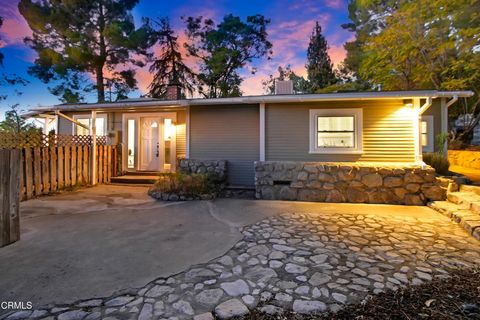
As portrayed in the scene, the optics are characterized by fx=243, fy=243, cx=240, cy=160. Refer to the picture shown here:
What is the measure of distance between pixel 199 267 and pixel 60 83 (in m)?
15.9

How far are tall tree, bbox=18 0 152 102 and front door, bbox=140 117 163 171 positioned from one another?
302 inches

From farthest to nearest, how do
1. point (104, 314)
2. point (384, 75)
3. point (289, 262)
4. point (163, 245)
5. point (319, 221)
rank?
point (384, 75)
point (319, 221)
point (163, 245)
point (289, 262)
point (104, 314)

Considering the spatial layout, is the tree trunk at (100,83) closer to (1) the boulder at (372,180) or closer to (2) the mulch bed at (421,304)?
(1) the boulder at (372,180)

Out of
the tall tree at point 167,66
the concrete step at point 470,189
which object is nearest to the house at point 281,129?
the concrete step at point 470,189

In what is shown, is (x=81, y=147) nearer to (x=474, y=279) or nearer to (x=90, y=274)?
(x=90, y=274)

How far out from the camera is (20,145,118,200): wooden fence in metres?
5.85

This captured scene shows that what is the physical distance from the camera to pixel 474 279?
2320 mm

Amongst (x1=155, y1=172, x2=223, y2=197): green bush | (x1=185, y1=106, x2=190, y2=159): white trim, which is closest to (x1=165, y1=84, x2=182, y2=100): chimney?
(x1=185, y1=106, x2=190, y2=159): white trim

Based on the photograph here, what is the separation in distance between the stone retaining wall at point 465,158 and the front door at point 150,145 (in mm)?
11605

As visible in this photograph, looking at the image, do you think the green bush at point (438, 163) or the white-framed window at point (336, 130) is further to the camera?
the white-framed window at point (336, 130)

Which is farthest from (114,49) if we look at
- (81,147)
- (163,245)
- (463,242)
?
(463,242)

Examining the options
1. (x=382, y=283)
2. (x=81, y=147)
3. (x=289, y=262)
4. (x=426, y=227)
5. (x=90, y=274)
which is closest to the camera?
(x=382, y=283)

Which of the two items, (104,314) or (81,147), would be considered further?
(81,147)

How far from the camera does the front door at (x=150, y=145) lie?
8.52 m
